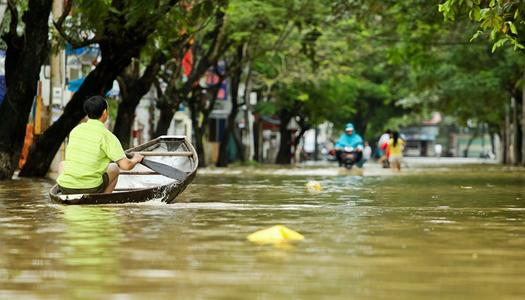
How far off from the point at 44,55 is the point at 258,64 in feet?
109

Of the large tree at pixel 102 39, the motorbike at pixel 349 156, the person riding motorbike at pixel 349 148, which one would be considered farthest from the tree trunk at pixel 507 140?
the large tree at pixel 102 39

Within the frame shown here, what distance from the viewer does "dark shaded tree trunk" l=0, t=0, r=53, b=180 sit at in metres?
24.2

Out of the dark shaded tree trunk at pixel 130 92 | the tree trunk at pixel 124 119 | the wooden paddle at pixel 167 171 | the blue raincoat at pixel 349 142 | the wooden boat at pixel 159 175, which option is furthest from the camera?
the blue raincoat at pixel 349 142

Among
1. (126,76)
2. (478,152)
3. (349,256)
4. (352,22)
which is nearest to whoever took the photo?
(349,256)

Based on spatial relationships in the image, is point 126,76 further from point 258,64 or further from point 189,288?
point 189,288

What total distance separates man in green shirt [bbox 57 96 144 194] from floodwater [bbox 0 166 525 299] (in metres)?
0.39

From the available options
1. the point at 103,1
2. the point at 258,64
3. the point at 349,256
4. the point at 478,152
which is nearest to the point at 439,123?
the point at 478,152

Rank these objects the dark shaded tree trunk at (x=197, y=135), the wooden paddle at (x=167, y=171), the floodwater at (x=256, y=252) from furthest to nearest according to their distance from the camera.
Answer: the dark shaded tree trunk at (x=197, y=135) → the wooden paddle at (x=167, y=171) → the floodwater at (x=256, y=252)

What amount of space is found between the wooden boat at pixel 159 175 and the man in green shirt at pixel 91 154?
258mm

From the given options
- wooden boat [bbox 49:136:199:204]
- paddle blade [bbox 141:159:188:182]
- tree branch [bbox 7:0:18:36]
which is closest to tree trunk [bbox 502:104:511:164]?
tree branch [bbox 7:0:18:36]

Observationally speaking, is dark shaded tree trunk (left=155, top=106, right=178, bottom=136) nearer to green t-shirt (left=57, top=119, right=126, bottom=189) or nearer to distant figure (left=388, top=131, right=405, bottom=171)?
distant figure (left=388, top=131, right=405, bottom=171)

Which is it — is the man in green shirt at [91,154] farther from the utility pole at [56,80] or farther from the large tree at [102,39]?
the utility pole at [56,80]

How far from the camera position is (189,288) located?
6742 mm

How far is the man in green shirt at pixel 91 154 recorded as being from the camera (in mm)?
14539
